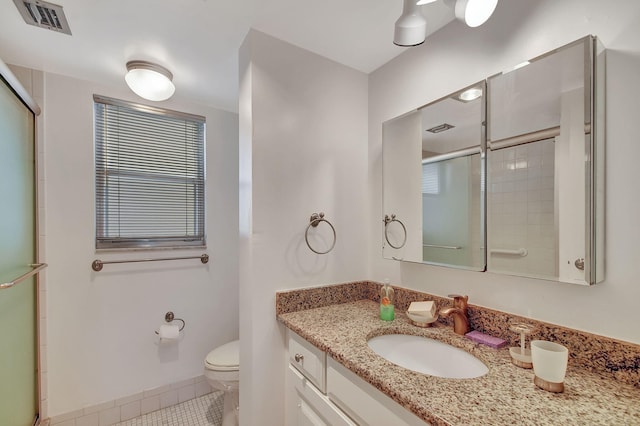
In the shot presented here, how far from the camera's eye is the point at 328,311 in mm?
1439

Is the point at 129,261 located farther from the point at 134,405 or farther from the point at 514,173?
the point at 514,173

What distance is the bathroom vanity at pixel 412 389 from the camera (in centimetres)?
67

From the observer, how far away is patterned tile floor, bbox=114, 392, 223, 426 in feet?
6.27

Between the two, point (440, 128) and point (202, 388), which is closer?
point (440, 128)

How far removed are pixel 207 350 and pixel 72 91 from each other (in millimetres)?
2094

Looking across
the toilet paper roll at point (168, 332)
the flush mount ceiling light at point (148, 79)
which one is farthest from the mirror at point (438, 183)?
the toilet paper roll at point (168, 332)

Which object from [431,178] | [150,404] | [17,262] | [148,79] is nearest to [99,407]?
[150,404]

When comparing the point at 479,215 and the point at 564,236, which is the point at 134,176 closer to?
the point at 479,215

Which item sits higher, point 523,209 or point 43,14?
point 43,14

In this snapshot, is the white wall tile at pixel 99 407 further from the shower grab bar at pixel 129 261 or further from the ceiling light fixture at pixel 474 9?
the ceiling light fixture at pixel 474 9

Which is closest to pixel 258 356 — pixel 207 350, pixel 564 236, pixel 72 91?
pixel 207 350

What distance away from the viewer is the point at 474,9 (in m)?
0.92

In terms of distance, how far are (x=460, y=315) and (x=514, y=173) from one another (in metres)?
0.61

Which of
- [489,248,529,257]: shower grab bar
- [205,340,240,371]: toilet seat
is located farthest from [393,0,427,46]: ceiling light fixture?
[205,340,240,371]: toilet seat
